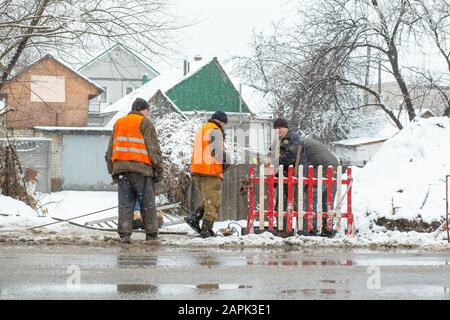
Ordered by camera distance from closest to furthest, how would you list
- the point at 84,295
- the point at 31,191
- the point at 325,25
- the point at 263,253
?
1. the point at 84,295
2. the point at 263,253
3. the point at 31,191
4. the point at 325,25

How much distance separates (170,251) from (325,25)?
19392 millimetres

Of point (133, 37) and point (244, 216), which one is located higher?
point (133, 37)

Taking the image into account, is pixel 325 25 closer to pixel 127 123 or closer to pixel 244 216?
pixel 244 216

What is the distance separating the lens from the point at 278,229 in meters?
12.3

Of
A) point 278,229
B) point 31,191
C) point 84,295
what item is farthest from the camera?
point 31,191

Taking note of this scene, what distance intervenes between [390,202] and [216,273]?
5.97m

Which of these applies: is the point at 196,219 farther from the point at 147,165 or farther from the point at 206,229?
the point at 147,165

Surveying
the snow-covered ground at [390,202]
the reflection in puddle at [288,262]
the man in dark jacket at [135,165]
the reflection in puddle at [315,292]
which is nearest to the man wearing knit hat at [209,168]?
the snow-covered ground at [390,202]

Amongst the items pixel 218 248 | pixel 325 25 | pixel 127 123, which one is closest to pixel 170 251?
pixel 218 248

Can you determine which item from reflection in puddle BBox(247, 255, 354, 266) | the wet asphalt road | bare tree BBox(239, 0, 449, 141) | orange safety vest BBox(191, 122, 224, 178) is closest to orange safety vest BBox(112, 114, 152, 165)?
orange safety vest BBox(191, 122, 224, 178)

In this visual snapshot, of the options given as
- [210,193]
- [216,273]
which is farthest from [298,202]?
[216,273]

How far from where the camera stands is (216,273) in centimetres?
805

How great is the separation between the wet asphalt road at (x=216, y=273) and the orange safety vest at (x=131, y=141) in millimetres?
1200

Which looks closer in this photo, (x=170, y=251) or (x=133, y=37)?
(x=170, y=251)
